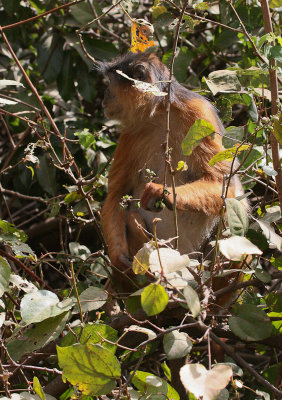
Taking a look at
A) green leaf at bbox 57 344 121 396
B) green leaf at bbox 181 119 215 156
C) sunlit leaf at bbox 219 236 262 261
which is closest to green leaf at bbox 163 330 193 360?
green leaf at bbox 57 344 121 396

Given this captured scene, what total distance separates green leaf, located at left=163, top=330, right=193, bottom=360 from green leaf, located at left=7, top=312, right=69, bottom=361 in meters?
0.64

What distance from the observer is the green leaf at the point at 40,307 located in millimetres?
2648

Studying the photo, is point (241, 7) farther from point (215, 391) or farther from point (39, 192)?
point (215, 391)

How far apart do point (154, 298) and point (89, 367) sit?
1.37 ft

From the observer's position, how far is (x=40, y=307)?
2711mm

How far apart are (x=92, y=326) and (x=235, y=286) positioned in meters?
0.73

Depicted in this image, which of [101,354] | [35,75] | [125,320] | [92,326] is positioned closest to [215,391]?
[101,354]

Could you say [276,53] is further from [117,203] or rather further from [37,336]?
[117,203]

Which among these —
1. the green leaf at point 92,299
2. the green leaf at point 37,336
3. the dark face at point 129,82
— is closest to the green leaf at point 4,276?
the green leaf at point 37,336

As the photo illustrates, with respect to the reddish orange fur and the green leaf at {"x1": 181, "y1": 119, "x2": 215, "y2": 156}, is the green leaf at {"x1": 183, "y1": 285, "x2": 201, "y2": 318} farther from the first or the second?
the reddish orange fur

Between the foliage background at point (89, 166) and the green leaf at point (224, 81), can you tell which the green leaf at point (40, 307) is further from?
the green leaf at point (224, 81)

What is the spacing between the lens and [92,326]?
2.84m

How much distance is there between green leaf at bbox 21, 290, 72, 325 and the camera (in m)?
2.65

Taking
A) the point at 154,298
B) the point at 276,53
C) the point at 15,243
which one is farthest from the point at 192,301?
the point at 15,243
